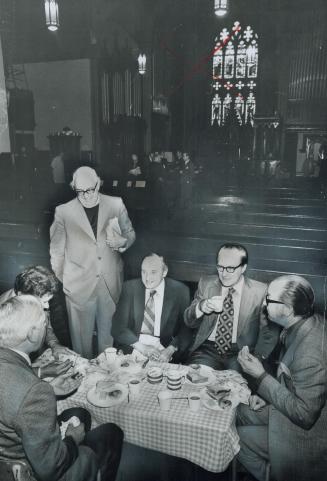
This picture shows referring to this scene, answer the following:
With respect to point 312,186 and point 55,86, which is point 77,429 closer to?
point 55,86

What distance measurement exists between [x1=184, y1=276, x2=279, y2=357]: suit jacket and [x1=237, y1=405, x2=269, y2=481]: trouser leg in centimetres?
56

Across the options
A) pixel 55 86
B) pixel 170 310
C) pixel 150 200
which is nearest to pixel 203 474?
pixel 170 310

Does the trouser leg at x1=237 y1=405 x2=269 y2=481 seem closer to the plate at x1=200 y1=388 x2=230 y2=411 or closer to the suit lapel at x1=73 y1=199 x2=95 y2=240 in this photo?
the plate at x1=200 y1=388 x2=230 y2=411

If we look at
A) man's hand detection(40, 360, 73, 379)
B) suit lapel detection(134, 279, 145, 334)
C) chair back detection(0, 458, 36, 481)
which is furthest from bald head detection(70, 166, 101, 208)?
chair back detection(0, 458, 36, 481)

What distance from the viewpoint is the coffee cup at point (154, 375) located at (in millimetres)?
2252

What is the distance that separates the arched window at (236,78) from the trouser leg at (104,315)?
343 inches

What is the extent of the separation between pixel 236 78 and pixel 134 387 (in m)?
12.0

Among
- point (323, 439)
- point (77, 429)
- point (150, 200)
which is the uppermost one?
point (150, 200)

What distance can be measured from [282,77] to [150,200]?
9.42 m

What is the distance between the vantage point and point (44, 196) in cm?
353

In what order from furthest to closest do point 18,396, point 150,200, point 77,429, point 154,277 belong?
point 150,200
point 154,277
point 77,429
point 18,396

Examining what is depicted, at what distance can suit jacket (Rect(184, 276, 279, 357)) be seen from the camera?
113 inches

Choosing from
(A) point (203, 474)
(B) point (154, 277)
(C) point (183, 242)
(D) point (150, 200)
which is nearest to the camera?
(A) point (203, 474)

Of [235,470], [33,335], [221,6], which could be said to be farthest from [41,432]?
[221,6]
